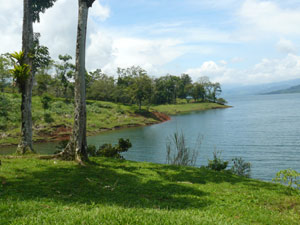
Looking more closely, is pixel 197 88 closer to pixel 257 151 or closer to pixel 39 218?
pixel 257 151

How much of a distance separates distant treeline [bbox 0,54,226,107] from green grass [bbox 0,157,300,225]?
1269 inches

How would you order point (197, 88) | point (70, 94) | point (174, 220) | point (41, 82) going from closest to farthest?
point (174, 220) < point (41, 82) < point (70, 94) < point (197, 88)

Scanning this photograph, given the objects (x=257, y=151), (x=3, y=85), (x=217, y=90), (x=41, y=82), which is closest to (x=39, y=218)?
(x=257, y=151)

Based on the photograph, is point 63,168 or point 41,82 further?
point 41,82

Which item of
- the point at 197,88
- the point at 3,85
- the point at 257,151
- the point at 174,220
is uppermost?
the point at 197,88

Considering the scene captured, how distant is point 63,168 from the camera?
12414 mm

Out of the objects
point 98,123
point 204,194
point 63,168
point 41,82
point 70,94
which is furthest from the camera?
point 70,94

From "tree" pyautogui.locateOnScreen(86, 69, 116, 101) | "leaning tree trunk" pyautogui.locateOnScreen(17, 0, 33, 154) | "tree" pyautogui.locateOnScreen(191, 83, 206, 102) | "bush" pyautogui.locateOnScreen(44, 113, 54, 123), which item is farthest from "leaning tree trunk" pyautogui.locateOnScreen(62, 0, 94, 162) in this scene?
"tree" pyautogui.locateOnScreen(191, 83, 206, 102)

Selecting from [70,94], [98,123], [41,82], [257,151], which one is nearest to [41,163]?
[257,151]

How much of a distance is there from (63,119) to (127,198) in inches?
2015

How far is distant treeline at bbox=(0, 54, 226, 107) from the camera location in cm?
7238

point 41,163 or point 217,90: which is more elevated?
point 217,90

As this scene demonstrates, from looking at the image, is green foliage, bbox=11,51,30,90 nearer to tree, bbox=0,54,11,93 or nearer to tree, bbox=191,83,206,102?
tree, bbox=0,54,11,93

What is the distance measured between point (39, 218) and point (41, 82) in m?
72.9
